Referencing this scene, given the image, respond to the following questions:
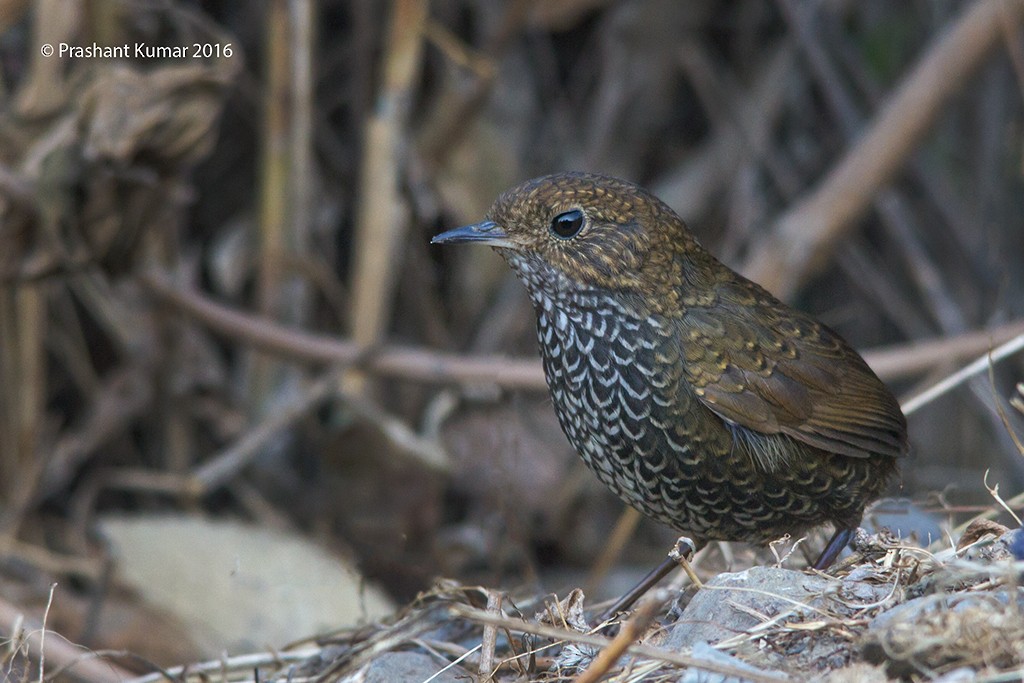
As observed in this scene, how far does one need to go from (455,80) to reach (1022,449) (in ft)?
10.5

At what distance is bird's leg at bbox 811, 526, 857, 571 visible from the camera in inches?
136

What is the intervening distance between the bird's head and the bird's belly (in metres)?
0.13

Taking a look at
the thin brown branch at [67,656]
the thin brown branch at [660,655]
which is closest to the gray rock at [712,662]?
the thin brown branch at [660,655]

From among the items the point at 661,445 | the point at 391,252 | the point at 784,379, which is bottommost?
the point at 661,445

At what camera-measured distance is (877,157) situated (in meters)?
5.31

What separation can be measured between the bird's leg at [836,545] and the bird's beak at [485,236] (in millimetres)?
1189

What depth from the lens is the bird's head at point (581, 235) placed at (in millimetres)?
3334

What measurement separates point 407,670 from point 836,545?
1252mm

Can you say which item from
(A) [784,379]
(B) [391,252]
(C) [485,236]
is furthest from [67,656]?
(B) [391,252]

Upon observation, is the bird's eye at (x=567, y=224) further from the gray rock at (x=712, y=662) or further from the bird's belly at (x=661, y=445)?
the gray rock at (x=712, y=662)

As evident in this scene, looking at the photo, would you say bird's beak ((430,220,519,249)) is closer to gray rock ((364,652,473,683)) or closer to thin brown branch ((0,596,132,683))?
gray rock ((364,652,473,683))

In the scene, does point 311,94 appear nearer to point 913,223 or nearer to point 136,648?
point 136,648

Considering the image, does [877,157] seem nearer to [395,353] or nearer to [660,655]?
[395,353]

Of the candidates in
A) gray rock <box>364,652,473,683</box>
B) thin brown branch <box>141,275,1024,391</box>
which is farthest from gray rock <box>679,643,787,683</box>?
thin brown branch <box>141,275,1024,391</box>
